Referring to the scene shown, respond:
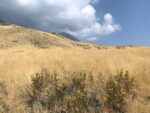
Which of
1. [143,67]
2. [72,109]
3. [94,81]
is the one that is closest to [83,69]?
[94,81]

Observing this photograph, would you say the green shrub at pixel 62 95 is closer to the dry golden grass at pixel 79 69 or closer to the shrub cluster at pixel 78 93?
the shrub cluster at pixel 78 93

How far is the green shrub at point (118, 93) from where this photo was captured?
6.91 meters

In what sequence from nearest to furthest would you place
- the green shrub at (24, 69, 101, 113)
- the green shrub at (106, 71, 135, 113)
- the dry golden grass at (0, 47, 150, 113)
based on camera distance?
the green shrub at (24, 69, 101, 113), the green shrub at (106, 71, 135, 113), the dry golden grass at (0, 47, 150, 113)

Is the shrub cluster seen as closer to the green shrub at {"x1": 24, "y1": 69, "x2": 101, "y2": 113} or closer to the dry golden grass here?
the green shrub at {"x1": 24, "y1": 69, "x2": 101, "y2": 113}

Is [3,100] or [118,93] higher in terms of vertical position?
[118,93]

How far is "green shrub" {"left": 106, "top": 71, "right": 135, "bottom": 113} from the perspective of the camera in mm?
6914

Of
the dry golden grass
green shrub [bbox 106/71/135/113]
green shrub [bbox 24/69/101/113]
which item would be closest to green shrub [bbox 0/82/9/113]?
the dry golden grass

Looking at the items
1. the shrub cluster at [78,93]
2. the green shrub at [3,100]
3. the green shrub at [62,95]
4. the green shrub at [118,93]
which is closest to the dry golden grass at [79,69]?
the green shrub at [3,100]

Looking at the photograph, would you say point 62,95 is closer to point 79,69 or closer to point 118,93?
point 118,93

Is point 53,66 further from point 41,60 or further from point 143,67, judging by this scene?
point 143,67

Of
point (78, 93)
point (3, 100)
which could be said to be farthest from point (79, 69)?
point (3, 100)

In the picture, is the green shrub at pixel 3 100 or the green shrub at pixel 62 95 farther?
the green shrub at pixel 3 100

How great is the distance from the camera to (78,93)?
6.84 m

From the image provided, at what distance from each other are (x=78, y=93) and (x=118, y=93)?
1.03m
